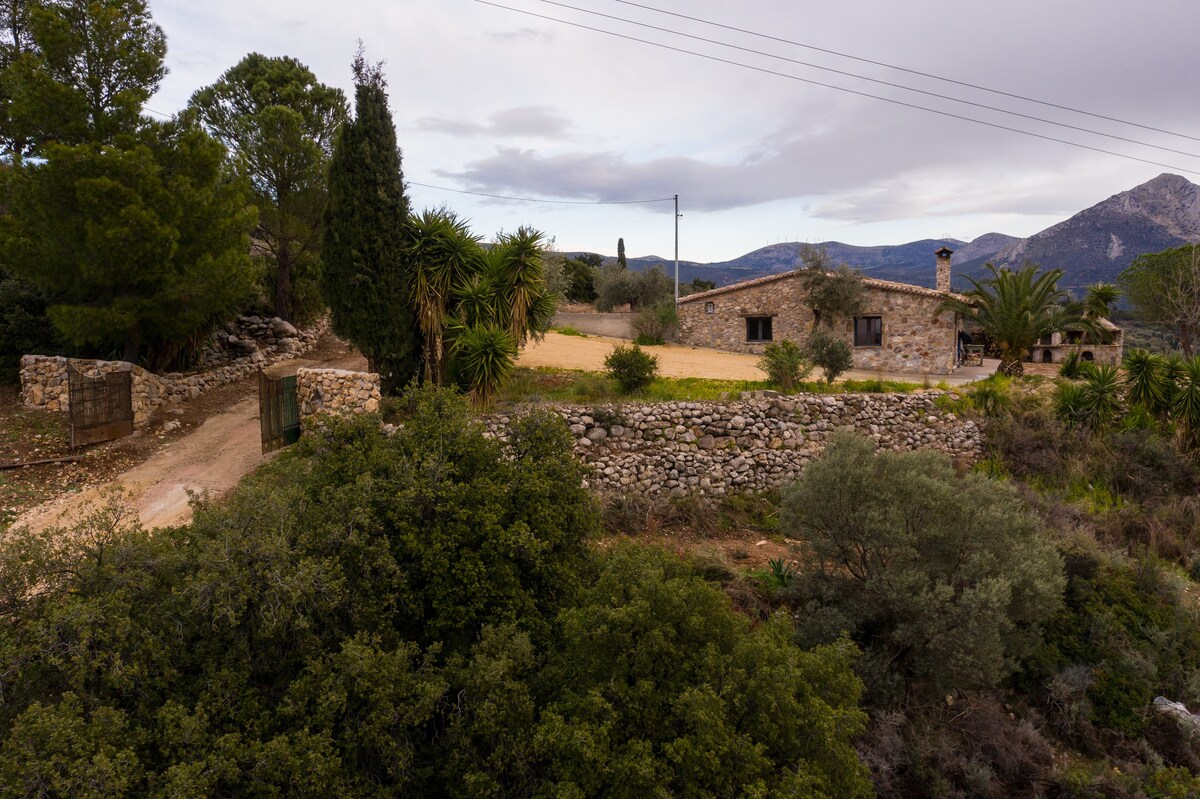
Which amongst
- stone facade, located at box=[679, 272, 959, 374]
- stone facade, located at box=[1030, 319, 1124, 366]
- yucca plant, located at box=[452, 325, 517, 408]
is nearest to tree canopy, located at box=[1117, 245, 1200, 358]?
stone facade, located at box=[1030, 319, 1124, 366]

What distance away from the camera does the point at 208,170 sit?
13.6 meters

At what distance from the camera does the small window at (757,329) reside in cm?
2358

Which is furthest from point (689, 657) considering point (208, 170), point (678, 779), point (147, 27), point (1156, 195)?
point (1156, 195)

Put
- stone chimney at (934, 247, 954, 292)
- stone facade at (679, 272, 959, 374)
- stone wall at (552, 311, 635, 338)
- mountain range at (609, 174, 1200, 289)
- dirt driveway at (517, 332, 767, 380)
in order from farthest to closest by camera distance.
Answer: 1. mountain range at (609, 174, 1200, 289)
2. stone wall at (552, 311, 635, 338)
3. stone chimney at (934, 247, 954, 292)
4. stone facade at (679, 272, 959, 374)
5. dirt driveway at (517, 332, 767, 380)

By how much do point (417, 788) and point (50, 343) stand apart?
15.7 meters

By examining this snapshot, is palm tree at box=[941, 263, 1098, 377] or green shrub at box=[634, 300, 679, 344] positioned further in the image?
green shrub at box=[634, 300, 679, 344]

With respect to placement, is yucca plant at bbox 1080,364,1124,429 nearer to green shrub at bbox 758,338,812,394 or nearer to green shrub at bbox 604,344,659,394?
green shrub at bbox 758,338,812,394

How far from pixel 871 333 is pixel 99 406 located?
2110 cm

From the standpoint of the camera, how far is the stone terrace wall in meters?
11.4

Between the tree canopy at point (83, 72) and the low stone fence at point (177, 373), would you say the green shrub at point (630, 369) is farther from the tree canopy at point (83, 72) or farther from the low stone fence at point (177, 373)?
the tree canopy at point (83, 72)

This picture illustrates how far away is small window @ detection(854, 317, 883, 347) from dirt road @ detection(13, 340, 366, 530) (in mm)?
18341

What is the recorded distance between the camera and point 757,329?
2377 cm

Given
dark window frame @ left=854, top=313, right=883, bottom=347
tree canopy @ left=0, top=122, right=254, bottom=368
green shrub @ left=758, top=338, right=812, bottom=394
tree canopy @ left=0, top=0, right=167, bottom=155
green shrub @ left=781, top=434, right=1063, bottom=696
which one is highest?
tree canopy @ left=0, top=0, right=167, bottom=155

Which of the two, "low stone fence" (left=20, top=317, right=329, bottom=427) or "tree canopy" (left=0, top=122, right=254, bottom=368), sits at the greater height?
"tree canopy" (left=0, top=122, right=254, bottom=368)
